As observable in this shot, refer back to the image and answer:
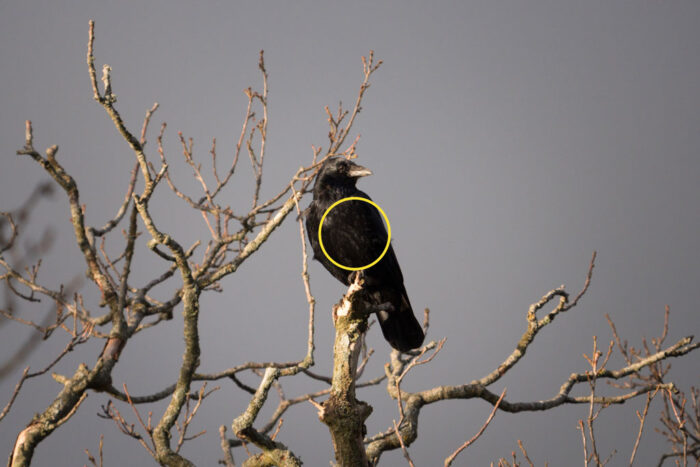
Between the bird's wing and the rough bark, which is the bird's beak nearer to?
the bird's wing

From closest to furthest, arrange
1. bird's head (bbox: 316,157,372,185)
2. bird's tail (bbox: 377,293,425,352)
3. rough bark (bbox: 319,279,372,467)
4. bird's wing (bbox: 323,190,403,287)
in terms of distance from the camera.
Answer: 1. rough bark (bbox: 319,279,372,467)
2. bird's wing (bbox: 323,190,403,287)
3. bird's head (bbox: 316,157,372,185)
4. bird's tail (bbox: 377,293,425,352)

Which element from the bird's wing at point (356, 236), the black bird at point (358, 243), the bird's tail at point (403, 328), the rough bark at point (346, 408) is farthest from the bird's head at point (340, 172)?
the rough bark at point (346, 408)

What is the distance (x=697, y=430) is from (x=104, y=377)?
14.4ft

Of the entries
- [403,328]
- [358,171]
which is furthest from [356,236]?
[403,328]

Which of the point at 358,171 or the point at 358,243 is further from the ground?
the point at 358,171

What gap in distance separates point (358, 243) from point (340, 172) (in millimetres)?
526

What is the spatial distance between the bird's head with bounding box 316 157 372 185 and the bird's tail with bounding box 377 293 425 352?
0.92 metres

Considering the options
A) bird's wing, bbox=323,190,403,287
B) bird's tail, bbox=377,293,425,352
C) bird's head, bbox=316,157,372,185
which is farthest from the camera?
bird's tail, bbox=377,293,425,352

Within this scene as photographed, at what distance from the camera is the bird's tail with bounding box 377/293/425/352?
4.57 m

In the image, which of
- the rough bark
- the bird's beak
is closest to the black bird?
the bird's beak

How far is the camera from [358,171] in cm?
437

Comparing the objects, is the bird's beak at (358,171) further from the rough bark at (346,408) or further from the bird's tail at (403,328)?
the rough bark at (346,408)

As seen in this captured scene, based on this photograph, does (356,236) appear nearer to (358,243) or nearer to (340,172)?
(358,243)

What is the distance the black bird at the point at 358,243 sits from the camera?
4.29 meters
